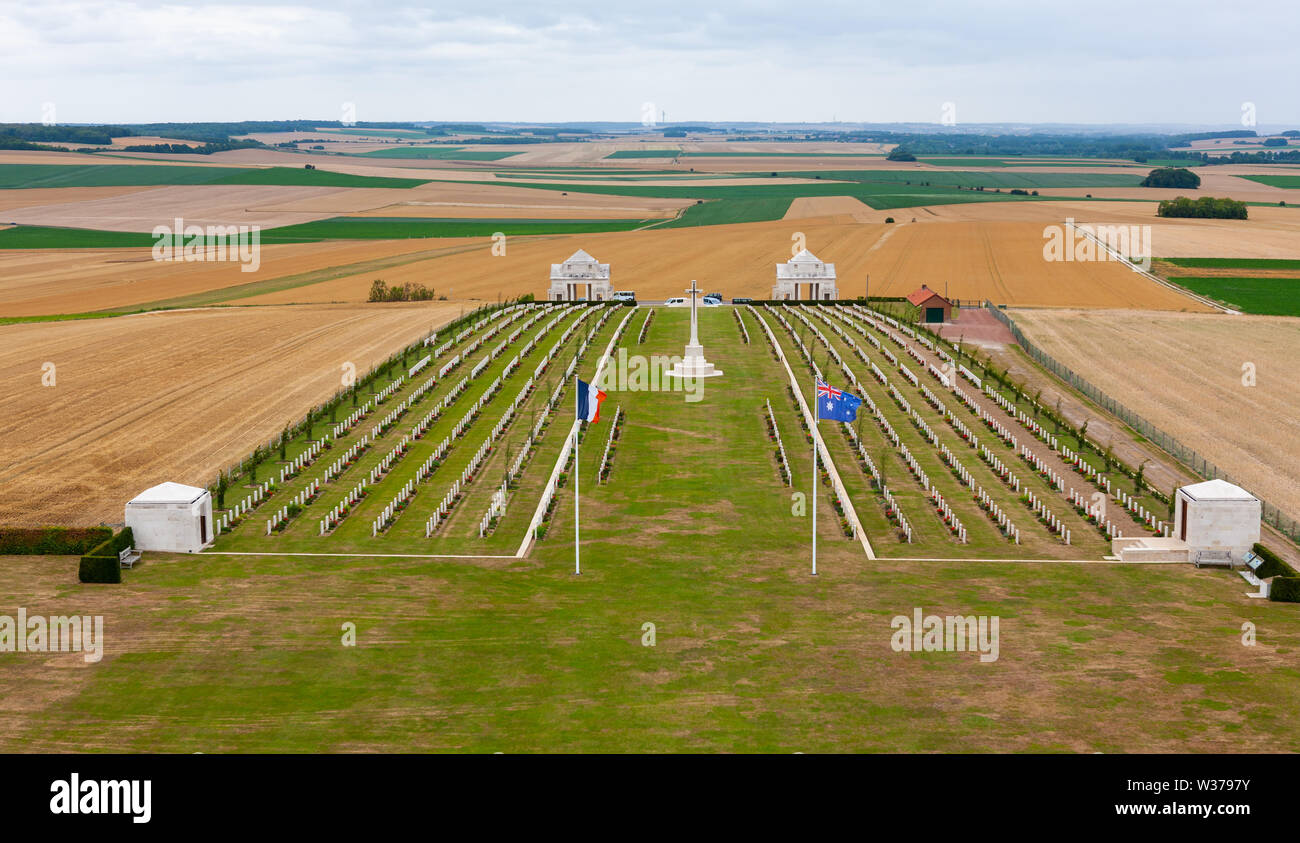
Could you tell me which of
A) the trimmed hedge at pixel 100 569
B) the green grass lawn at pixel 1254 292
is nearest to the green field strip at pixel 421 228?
the green grass lawn at pixel 1254 292

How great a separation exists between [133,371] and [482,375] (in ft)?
66.2

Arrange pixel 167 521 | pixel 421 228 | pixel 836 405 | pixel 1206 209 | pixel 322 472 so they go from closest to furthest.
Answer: pixel 167 521 < pixel 836 405 < pixel 322 472 < pixel 421 228 < pixel 1206 209

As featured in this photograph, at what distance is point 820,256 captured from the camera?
132 metres

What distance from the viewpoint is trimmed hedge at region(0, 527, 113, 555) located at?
40219 millimetres

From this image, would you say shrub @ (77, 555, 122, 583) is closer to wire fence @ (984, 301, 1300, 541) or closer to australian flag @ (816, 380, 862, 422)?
australian flag @ (816, 380, 862, 422)

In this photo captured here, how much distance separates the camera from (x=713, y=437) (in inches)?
2227

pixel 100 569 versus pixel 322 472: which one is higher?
pixel 322 472

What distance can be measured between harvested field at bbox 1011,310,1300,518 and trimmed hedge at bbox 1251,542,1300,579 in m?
7.77

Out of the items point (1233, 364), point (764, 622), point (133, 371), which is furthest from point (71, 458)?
point (1233, 364)

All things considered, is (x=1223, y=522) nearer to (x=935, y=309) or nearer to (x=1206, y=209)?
(x=935, y=309)

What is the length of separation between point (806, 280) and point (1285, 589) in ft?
229

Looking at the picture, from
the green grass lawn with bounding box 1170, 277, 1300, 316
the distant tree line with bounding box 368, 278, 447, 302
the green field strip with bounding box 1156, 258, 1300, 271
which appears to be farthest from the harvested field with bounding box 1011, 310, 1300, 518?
the distant tree line with bounding box 368, 278, 447, 302

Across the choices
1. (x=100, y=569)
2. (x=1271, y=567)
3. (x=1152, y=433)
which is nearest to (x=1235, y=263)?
(x=1152, y=433)

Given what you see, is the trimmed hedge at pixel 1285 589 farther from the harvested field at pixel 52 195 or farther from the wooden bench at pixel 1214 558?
the harvested field at pixel 52 195
